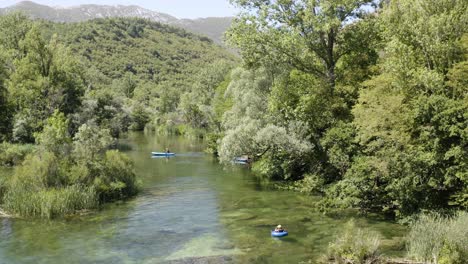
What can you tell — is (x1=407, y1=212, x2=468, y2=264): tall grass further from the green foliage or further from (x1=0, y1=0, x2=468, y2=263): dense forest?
the green foliage

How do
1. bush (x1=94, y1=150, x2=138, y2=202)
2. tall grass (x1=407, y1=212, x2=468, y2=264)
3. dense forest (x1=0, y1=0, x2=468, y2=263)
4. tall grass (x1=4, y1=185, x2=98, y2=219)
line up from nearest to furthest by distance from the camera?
tall grass (x1=407, y1=212, x2=468, y2=264), dense forest (x1=0, y1=0, x2=468, y2=263), tall grass (x1=4, y1=185, x2=98, y2=219), bush (x1=94, y1=150, x2=138, y2=202)

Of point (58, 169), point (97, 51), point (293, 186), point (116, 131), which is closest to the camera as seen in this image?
point (58, 169)

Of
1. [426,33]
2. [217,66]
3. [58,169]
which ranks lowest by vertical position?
[58,169]

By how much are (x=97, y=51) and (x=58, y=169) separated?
179341 millimetres

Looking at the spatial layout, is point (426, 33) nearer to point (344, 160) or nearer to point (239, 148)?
point (344, 160)

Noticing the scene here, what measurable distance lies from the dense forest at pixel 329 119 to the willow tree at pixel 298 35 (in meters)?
0.11

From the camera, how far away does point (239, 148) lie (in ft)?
128

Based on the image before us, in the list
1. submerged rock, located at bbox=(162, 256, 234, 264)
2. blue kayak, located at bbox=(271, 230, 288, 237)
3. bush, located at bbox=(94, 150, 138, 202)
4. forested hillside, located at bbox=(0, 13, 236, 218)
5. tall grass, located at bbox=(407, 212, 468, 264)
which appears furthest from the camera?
bush, located at bbox=(94, 150, 138, 202)

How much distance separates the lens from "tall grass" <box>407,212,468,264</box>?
17.6 meters

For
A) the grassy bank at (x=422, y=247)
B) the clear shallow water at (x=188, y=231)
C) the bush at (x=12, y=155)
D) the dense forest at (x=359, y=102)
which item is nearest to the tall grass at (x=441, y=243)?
the grassy bank at (x=422, y=247)

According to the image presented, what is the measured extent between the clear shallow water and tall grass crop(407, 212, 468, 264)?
192 cm

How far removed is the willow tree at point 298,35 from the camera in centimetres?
3519

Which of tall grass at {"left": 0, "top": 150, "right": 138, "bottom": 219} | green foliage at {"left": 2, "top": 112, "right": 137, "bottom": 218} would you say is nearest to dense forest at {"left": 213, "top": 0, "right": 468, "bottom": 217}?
green foliage at {"left": 2, "top": 112, "right": 137, "bottom": 218}

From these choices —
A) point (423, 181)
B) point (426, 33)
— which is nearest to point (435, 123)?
point (423, 181)
